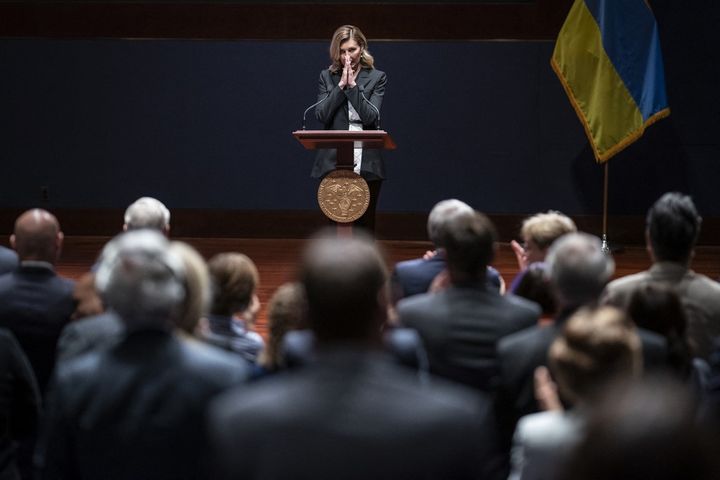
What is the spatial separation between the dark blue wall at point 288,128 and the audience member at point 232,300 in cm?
681

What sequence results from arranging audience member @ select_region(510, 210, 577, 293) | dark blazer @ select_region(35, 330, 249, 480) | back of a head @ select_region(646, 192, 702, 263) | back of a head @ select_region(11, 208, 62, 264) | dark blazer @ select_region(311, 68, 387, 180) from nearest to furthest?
1. dark blazer @ select_region(35, 330, 249, 480)
2. back of a head @ select_region(11, 208, 62, 264)
3. back of a head @ select_region(646, 192, 702, 263)
4. audience member @ select_region(510, 210, 577, 293)
5. dark blazer @ select_region(311, 68, 387, 180)

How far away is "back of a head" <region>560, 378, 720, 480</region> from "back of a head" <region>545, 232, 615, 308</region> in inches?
59.0

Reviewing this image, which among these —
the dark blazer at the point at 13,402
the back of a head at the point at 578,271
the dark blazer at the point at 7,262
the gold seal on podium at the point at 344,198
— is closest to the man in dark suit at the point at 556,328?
the back of a head at the point at 578,271

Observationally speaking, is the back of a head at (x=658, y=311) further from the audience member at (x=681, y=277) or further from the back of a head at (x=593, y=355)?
the back of a head at (x=593, y=355)

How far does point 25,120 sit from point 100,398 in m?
8.39

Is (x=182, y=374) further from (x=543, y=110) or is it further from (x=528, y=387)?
(x=543, y=110)

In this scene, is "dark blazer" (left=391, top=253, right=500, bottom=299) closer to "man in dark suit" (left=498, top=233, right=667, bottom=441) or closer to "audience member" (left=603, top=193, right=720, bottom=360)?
"audience member" (left=603, top=193, right=720, bottom=360)

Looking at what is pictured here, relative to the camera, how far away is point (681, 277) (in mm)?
3221

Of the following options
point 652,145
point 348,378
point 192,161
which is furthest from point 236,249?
point 348,378

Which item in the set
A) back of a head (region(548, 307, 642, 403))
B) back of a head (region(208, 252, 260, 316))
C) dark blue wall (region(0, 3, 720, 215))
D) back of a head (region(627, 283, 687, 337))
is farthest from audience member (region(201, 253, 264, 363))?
dark blue wall (region(0, 3, 720, 215))

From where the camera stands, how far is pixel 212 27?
380 inches

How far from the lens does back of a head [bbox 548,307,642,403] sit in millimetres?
1887

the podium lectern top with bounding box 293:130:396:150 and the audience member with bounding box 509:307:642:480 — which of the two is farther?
the podium lectern top with bounding box 293:130:396:150

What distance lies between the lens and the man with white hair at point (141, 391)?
6.70 feet
